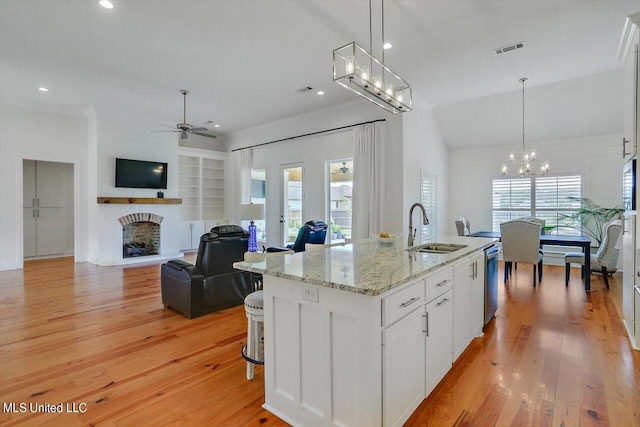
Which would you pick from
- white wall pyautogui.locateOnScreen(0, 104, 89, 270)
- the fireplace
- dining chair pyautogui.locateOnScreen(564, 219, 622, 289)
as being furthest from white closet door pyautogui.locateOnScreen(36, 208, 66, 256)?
dining chair pyautogui.locateOnScreen(564, 219, 622, 289)

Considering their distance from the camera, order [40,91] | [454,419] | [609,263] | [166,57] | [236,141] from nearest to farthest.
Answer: [454,419], [166,57], [609,263], [40,91], [236,141]

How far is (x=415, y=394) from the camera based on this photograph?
6.31ft

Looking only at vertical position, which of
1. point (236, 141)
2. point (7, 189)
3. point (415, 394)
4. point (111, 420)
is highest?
point (236, 141)

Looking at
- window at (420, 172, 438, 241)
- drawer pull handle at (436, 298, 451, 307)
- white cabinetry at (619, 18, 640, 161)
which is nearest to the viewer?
drawer pull handle at (436, 298, 451, 307)

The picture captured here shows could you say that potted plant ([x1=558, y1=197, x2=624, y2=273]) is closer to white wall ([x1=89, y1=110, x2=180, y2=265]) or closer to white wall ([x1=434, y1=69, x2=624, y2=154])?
white wall ([x1=434, y1=69, x2=624, y2=154])

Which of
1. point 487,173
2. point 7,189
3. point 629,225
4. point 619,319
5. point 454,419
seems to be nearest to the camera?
point 454,419

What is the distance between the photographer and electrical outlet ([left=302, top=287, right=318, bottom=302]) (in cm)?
172

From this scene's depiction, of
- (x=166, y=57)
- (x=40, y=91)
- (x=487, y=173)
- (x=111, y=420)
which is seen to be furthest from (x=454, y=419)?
(x=40, y=91)

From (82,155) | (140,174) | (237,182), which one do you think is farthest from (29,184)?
(237,182)

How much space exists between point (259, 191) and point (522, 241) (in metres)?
5.96

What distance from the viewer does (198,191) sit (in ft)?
29.4

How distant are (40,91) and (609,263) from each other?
985cm

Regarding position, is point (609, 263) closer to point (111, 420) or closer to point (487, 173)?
point (487, 173)

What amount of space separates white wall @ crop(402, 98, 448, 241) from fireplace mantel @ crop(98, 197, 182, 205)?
17.9ft
